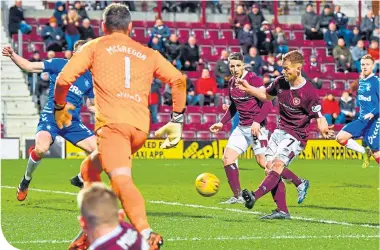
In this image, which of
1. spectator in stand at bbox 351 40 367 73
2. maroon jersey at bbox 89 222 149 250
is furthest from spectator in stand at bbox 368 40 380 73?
maroon jersey at bbox 89 222 149 250

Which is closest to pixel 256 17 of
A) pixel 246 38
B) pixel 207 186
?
pixel 246 38

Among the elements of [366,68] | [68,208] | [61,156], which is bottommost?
[61,156]

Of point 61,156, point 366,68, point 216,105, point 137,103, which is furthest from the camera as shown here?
point 216,105

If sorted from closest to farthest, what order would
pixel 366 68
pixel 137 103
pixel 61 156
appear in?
pixel 137 103 → pixel 366 68 → pixel 61 156

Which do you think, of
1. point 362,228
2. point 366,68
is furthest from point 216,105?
point 362,228

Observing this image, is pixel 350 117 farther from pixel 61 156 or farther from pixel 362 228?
pixel 362 228

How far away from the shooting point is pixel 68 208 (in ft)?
43.7

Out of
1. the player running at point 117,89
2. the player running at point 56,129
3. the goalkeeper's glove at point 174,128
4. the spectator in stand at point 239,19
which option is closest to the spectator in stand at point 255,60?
the spectator in stand at point 239,19

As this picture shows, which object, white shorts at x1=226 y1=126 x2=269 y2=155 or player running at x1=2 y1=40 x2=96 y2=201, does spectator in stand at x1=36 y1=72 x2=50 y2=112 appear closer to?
white shorts at x1=226 y1=126 x2=269 y2=155

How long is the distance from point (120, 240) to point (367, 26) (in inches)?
1172

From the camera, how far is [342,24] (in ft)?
113

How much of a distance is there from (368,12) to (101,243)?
100 ft

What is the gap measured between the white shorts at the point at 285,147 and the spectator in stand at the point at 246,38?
19.0 m

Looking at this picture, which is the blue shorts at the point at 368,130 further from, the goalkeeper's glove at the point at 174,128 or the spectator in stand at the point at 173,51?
the spectator in stand at the point at 173,51
